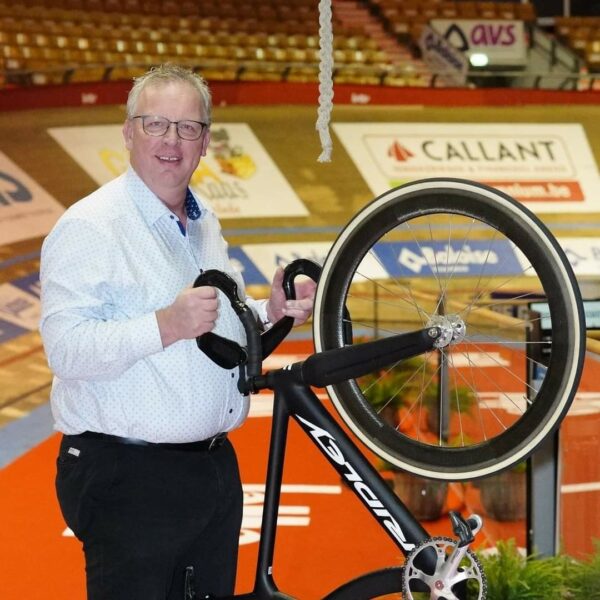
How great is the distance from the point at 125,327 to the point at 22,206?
27.3 feet

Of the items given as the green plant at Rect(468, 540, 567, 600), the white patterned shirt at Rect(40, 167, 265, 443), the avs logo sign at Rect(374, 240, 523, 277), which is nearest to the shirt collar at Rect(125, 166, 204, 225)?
the white patterned shirt at Rect(40, 167, 265, 443)

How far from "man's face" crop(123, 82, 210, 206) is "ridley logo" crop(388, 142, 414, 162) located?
955 cm

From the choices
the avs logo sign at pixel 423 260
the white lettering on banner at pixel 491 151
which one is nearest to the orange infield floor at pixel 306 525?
the avs logo sign at pixel 423 260

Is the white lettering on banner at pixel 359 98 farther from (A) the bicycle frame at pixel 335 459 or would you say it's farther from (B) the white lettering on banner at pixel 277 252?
(A) the bicycle frame at pixel 335 459

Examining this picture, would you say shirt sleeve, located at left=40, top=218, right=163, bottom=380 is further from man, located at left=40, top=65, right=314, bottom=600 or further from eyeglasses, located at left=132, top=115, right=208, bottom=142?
A: eyeglasses, located at left=132, top=115, right=208, bottom=142

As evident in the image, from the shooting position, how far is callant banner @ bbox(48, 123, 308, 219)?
10633mm

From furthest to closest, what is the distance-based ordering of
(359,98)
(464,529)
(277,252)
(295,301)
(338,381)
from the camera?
(359,98) < (277,252) < (295,301) < (338,381) < (464,529)

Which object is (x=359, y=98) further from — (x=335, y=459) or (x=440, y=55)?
(x=335, y=459)

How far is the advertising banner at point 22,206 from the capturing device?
9.41 meters

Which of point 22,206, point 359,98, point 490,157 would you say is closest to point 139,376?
point 22,206

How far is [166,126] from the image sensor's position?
6.23ft

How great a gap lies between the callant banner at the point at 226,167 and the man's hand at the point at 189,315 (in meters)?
8.89

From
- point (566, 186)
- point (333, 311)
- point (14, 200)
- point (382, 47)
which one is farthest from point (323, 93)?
point (382, 47)

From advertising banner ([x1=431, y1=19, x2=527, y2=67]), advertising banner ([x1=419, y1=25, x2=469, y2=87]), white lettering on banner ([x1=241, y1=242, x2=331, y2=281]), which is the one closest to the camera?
white lettering on banner ([x1=241, y1=242, x2=331, y2=281])
